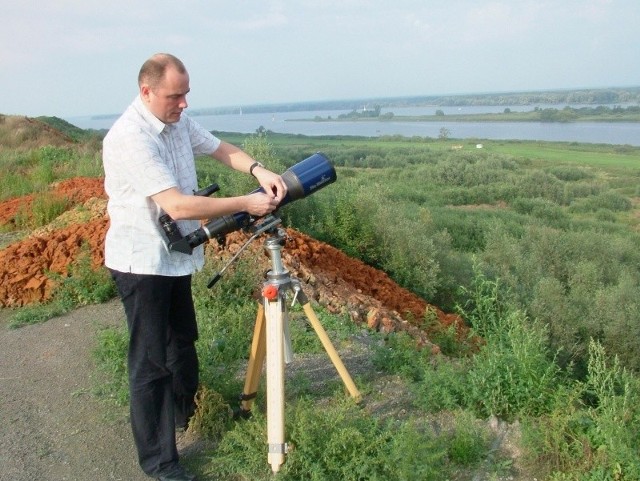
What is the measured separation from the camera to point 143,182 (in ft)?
9.53

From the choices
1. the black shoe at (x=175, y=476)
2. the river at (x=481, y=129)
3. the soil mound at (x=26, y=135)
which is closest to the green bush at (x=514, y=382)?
the black shoe at (x=175, y=476)

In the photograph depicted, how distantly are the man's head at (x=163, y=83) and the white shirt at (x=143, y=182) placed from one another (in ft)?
0.34

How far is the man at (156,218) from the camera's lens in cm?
289

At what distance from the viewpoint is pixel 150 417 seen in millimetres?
3285

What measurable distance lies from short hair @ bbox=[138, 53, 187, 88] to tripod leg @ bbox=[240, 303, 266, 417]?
1.27m

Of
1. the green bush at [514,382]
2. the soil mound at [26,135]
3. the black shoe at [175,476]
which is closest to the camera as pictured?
the black shoe at [175,476]

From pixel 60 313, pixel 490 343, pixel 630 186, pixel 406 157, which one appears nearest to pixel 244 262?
pixel 60 313

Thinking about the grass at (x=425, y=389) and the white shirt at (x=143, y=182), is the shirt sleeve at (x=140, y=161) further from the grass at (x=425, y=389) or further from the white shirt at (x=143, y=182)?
the grass at (x=425, y=389)

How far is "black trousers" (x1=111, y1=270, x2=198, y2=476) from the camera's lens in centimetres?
315

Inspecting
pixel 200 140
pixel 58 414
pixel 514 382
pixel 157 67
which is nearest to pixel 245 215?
pixel 200 140

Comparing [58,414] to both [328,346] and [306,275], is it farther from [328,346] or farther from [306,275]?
[306,275]

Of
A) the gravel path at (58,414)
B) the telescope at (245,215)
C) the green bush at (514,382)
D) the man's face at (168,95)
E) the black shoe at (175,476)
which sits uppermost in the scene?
the man's face at (168,95)

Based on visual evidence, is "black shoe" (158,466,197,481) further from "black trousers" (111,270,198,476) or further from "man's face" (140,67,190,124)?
"man's face" (140,67,190,124)

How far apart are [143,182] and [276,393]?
115 centimetres
